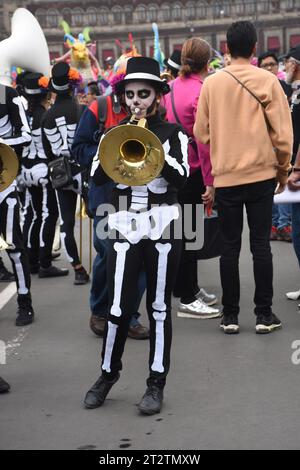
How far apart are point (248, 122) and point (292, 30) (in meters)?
67.9

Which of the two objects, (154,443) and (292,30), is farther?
(292,30)

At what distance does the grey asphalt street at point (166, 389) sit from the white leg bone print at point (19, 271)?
275 mm

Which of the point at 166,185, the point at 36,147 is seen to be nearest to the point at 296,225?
the point at 166,185

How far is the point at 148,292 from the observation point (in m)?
4.66

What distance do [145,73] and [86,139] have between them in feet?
4.88

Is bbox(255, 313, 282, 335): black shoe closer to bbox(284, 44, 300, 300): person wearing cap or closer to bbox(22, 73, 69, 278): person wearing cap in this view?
bbox(284, 44, 300, 300): person wearing cap

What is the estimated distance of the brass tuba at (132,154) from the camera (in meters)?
4.36

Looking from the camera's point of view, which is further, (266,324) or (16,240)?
(16,240)

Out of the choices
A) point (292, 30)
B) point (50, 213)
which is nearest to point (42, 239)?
point (50, 213)

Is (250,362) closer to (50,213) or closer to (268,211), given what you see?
(268,211)

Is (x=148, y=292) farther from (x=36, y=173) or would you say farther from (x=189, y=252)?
(x=36, y=173)

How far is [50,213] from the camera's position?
27.7 feet

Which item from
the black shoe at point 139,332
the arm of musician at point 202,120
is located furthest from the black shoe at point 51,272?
the arm of musician at point 202,120

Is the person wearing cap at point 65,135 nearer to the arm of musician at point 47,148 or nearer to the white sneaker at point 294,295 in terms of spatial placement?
the arm of musician at point 47,148
